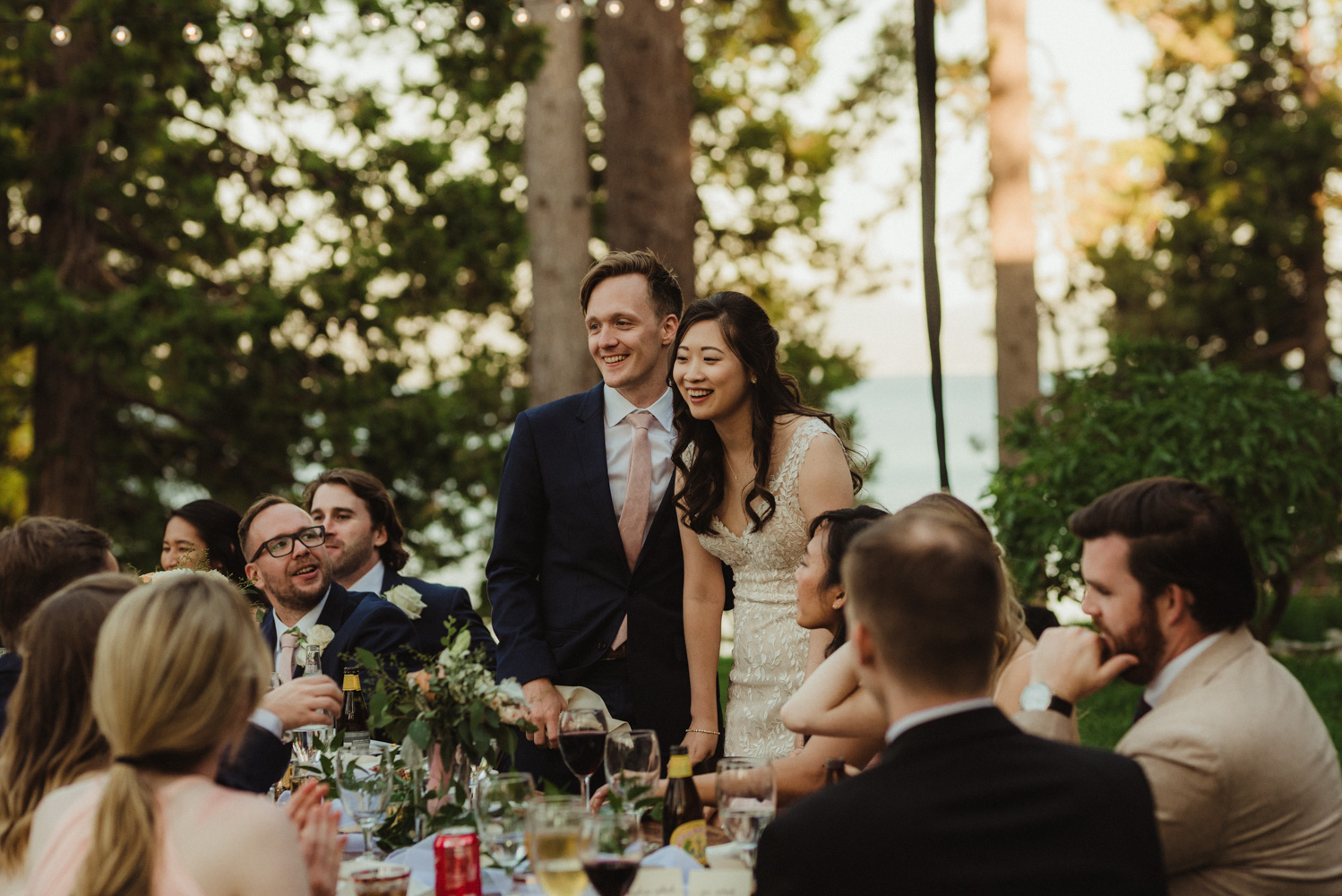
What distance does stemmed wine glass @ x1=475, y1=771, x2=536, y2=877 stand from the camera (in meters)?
2.18

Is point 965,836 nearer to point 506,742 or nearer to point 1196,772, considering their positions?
point 1196,772

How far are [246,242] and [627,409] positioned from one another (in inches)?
291

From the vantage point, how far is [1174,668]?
7.00ft

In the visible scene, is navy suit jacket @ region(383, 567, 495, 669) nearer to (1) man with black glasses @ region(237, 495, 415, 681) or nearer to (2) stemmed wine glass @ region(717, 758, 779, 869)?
(1) man with black glasses @ region(237, 495, 415, 681)

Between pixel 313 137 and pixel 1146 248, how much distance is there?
1174 centimetres

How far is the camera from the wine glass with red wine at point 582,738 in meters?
2.42

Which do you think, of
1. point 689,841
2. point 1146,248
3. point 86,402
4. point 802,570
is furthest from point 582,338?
point 1146,248

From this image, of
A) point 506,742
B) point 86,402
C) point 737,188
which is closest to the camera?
point 506,742

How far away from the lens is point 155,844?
1729 mm

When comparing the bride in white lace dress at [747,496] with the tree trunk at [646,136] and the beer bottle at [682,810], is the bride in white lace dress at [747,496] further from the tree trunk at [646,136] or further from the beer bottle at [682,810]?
the tree trunk at [646,136]

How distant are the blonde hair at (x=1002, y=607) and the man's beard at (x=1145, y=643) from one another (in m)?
0.33

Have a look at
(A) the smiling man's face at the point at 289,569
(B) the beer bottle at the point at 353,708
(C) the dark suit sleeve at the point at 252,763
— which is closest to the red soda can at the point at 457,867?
(C) the dark suit sleeve at the point at 252,763

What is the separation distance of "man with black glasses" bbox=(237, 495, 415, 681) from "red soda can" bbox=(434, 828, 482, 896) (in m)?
1.79

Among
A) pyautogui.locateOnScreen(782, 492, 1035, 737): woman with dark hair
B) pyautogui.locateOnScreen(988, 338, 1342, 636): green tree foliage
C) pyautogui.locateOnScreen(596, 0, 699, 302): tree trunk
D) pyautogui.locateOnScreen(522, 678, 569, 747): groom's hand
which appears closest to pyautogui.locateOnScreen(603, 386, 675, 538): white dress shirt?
pyautogui.locateOnScreen(522, 678, 569, 747): groom's hand
